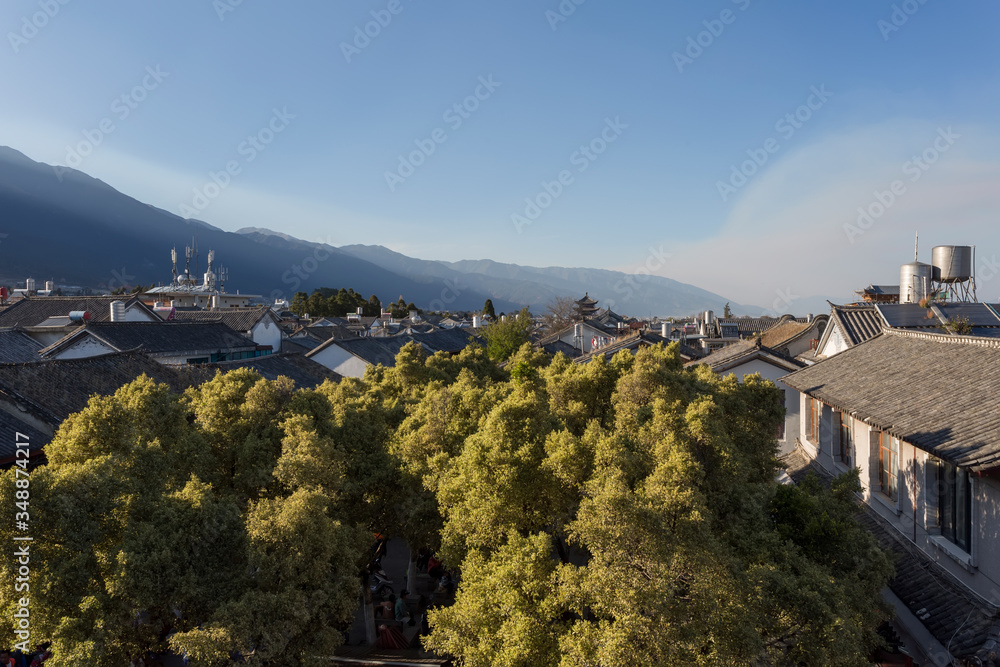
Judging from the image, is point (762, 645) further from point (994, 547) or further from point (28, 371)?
point (28, 371)

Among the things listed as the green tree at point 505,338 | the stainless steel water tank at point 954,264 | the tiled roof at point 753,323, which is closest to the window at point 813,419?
the stainless steel water tank at point 954,264

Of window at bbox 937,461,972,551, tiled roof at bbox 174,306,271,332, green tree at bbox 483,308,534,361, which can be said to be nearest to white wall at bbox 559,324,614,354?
green tree at bbox 483,308,534,361

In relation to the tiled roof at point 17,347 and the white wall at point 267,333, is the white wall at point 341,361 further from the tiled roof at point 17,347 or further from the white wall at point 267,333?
the tiled roof at point 17,347

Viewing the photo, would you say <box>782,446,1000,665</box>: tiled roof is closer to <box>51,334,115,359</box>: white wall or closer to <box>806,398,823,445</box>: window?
<box>806,398,823,445</box>: window

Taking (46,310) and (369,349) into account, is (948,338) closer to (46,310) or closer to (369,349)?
(369,349)

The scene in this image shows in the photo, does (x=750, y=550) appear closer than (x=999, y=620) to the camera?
Yes

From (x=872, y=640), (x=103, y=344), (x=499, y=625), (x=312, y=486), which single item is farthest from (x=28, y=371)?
(x=872, y=640)
